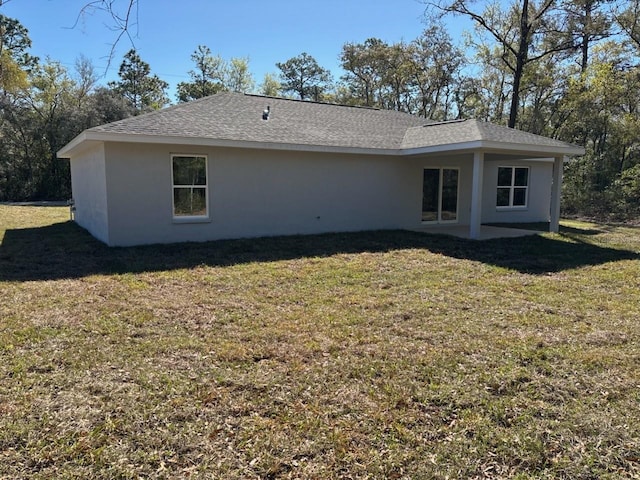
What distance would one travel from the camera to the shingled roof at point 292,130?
9.57 meters

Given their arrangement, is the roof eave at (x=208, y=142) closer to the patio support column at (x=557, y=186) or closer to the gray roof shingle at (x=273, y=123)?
the gray roof shingle at (x=273, y=123)

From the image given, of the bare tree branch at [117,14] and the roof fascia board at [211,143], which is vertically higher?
the bare tree branch at [117,14]

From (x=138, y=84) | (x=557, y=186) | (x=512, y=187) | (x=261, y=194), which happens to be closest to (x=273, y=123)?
(x=261, y=194)

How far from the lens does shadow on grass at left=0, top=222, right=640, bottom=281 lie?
306 inches

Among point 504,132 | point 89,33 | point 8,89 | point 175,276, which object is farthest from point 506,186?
point 8,89

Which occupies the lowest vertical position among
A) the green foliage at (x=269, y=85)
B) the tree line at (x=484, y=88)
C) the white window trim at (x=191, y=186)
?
the white window trim at (x=191, y=186)

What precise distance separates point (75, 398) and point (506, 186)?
15329mm

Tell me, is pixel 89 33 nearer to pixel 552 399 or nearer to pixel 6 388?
pixel 6 388

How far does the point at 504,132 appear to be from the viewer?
12.0m

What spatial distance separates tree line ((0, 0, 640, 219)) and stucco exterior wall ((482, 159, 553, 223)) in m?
4.22

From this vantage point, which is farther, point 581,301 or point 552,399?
point 581,301

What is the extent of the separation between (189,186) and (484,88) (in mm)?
28052

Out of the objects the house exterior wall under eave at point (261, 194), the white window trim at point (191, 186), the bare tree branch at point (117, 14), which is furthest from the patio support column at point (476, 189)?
the bare tree branch at point (117, 14)

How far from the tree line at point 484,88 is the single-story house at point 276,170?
25.1ft
